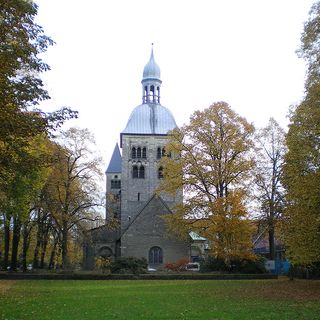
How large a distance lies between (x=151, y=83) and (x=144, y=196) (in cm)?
1590

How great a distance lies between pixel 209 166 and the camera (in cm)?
4044

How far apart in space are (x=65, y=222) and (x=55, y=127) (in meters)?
25.9

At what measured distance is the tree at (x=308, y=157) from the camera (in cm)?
2214

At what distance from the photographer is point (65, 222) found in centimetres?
4159

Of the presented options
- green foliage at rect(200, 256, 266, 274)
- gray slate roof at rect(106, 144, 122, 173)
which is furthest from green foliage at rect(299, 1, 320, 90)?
gray slate roof at rect(106, 144, 122, 173)

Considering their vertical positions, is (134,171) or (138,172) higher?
(134,171)

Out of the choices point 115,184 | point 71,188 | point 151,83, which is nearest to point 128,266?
point 71,188

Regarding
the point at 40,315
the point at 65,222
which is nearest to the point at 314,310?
the point at 40,315

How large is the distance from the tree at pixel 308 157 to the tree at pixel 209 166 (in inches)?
532

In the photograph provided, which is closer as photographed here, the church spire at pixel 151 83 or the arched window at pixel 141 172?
the arched window at pixel 141 172

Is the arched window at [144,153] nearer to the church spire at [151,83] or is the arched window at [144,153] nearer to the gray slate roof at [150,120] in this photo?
the gray slate roof at [150,120]

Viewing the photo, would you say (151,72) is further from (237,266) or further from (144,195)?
(237,266)

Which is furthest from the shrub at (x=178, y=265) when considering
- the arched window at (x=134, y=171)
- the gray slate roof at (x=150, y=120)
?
the gray slate roof at (x=150, y=120)

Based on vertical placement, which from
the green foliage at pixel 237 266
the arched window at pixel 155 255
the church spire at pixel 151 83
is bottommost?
the green foliage at pixel 237 266
